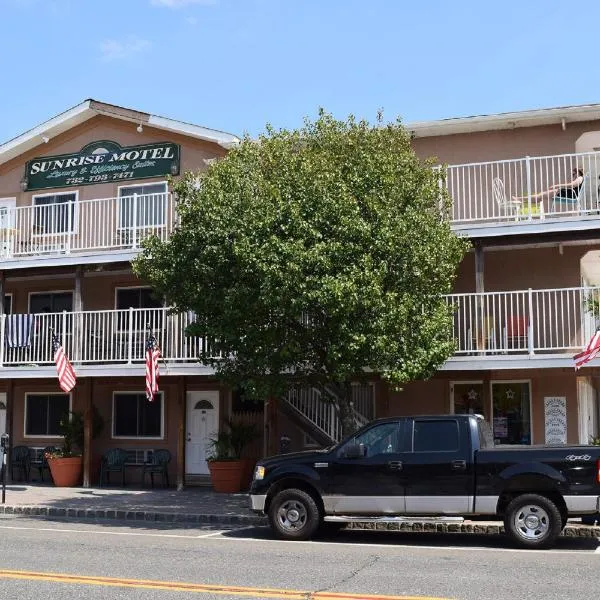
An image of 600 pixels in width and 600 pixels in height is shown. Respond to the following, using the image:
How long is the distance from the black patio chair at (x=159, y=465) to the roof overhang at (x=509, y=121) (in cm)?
933

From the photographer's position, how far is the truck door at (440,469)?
474 inches

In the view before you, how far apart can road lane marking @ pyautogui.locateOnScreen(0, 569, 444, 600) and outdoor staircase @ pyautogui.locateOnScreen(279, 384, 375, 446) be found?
9.60 m

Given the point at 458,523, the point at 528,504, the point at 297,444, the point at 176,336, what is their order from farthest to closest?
the point at 297,444, the point at 176,336, the point at 458,523, the point at 528,504

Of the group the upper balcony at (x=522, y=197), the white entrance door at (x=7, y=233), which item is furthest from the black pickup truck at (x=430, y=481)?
the white entrance door at (x=7, y=233)

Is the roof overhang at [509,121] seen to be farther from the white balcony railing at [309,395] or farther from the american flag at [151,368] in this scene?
the american flag at [151,368]

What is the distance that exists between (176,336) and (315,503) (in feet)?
25.4

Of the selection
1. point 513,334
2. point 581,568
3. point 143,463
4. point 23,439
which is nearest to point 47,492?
point 143,463

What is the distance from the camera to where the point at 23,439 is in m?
23.3

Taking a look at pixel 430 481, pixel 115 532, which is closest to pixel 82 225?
pixel 115 532

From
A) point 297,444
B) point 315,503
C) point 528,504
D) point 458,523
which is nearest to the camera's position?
point 528,504

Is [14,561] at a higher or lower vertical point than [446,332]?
lower

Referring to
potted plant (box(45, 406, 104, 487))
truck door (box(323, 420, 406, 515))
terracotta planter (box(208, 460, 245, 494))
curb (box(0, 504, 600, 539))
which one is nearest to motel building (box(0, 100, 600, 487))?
potted plant (box(45, 406, 104, 487))

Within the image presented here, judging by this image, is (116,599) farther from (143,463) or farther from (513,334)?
(143,463)

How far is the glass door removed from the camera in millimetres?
18750
